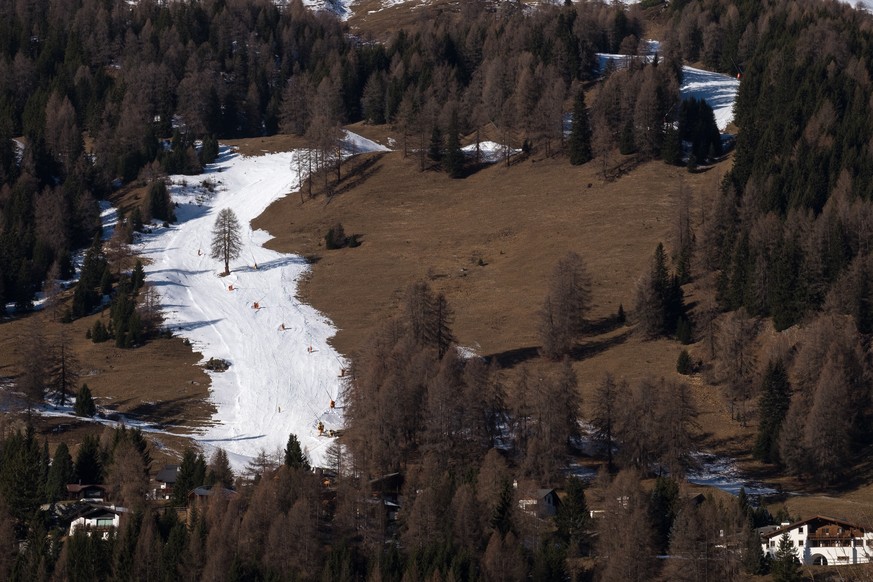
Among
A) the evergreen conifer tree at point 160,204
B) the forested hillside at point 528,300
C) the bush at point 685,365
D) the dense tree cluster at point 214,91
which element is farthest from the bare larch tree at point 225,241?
the bush at point 685,365

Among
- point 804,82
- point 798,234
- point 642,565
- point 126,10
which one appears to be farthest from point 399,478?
point 126,10

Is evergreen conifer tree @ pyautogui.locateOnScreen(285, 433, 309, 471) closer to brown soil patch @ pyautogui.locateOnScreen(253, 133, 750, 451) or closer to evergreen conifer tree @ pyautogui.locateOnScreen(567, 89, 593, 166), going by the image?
brown soil patch @ pyautogui.locateOnScreen(253, 133, 750, 451)

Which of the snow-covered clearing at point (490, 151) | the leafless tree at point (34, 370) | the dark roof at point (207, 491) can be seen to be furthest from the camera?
the snow-covered clearing at point (490, 151)

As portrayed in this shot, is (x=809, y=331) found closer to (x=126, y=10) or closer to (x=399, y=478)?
(x=399, y=478)

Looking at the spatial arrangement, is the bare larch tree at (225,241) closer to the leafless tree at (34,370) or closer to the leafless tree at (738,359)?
the leafless tree at (34,370)

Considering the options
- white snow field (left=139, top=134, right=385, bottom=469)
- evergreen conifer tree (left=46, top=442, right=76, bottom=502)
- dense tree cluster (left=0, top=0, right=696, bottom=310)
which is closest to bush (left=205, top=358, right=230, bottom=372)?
white snow field (left=139, top=134, right=385, bottom=469)

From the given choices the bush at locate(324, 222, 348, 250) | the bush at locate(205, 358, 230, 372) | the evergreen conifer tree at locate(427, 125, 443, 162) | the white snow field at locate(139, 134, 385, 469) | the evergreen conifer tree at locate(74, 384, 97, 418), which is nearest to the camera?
the evergreen conifer tree at locate(74, 384, 97, 418)
